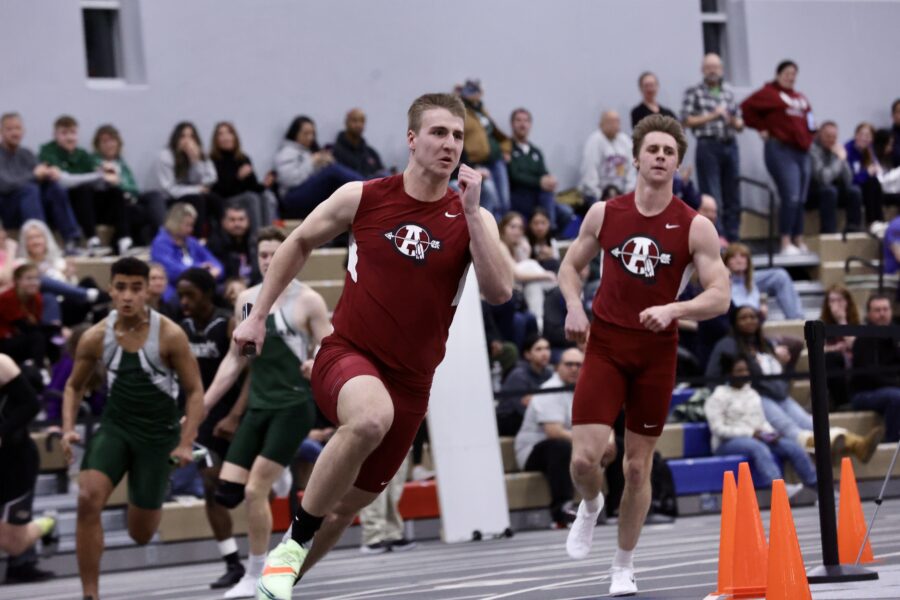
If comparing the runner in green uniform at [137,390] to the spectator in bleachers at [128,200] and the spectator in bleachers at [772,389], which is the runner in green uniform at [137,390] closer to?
the spectator in bleachers at [128,200]

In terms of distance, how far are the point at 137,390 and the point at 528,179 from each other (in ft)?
32.3

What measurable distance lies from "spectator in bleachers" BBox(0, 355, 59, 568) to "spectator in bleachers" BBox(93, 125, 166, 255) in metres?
5.49

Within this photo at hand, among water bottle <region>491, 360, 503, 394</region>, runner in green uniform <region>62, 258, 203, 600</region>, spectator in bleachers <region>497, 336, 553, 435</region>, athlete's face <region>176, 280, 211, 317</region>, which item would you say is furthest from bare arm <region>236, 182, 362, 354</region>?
water bottle <region>491, 360, 503, 394</region>

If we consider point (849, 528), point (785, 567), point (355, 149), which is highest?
point (355, 149)

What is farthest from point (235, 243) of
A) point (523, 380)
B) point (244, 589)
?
point (244, 589)

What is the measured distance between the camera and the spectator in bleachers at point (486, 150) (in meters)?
18.4

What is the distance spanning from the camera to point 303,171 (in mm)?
18391

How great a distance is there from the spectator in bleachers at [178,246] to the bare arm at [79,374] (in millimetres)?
5389

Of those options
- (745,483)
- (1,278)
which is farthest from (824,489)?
(1,278)

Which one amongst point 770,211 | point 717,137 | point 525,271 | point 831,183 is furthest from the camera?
point 831,183

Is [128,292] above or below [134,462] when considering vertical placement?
above

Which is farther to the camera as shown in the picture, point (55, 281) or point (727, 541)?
point (55, 281)

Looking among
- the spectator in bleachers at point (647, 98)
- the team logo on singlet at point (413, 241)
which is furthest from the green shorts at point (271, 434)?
the spectator in bleachers at point (647, 98)

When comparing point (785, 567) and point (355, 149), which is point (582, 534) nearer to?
point (785, 567)
